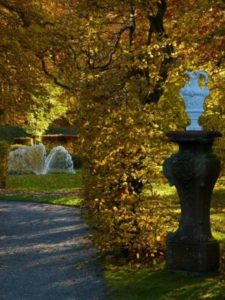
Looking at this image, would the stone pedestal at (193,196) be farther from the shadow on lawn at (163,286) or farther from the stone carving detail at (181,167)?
the shadow on lawn at (163,286)

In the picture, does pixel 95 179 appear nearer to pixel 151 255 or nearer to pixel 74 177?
pixel 151 255

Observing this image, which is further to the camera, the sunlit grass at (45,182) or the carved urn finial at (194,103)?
the sunlit grass at (45,182)

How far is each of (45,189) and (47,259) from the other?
10.9 metres

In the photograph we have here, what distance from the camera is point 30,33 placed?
48.1 feet

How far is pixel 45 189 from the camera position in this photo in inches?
791

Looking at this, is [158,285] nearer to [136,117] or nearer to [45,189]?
[136,117]

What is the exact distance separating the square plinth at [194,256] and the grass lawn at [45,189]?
7.56m

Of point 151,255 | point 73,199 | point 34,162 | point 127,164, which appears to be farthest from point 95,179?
point 34,162

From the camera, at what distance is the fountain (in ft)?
86.2

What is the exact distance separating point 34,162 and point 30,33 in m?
12.3

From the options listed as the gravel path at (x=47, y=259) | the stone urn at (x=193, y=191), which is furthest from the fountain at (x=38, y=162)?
the stone urn at (x=193, y=191)

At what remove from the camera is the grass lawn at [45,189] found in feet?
57.1

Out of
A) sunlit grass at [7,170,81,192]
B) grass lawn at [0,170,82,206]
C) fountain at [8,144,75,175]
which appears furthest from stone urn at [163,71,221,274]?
fountain at [8,144,75,175]

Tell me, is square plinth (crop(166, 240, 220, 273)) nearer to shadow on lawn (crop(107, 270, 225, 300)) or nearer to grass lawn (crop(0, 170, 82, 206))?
shadow on lawn (crop(107, 270, 225, 300))
